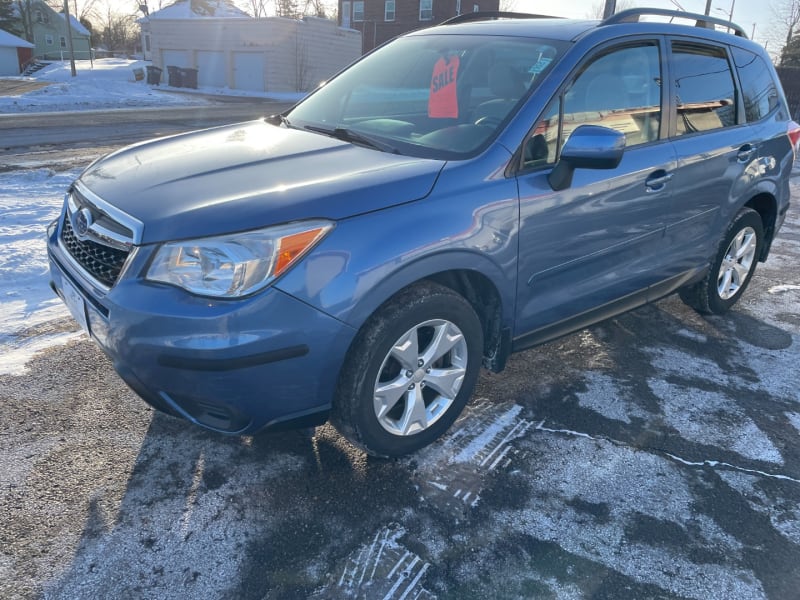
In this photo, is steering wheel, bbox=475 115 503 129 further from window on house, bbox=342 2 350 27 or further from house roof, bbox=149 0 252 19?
window on house, bbox=342 2 350 27

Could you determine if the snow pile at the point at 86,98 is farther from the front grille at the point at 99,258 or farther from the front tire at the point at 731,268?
the front tire at the point at 731,268

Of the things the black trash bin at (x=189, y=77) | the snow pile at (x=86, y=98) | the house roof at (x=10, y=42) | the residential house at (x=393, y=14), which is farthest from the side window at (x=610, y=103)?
the house roof at (x=10, y=42)

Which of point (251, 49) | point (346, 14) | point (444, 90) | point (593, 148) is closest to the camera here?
point (593, 148)

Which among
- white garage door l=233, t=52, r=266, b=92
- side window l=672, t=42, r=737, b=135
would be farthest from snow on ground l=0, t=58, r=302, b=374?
white garage door l=233, t=52, r=266, b=92

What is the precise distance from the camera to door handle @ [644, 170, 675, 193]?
3.30 meters

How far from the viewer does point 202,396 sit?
7.20 ft

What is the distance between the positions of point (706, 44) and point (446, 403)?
285 cm

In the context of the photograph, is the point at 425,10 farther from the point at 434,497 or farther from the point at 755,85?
the point at 434,497

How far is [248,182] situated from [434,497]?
4.80ft

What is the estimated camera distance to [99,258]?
2416mm

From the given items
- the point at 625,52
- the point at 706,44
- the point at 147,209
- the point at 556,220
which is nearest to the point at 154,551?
the point at 147,209

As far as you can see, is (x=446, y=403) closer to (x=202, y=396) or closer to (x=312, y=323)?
(x=312, y=323)

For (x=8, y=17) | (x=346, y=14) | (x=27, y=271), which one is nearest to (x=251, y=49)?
(x=346, y=14)

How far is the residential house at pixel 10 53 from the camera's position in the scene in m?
44.4
